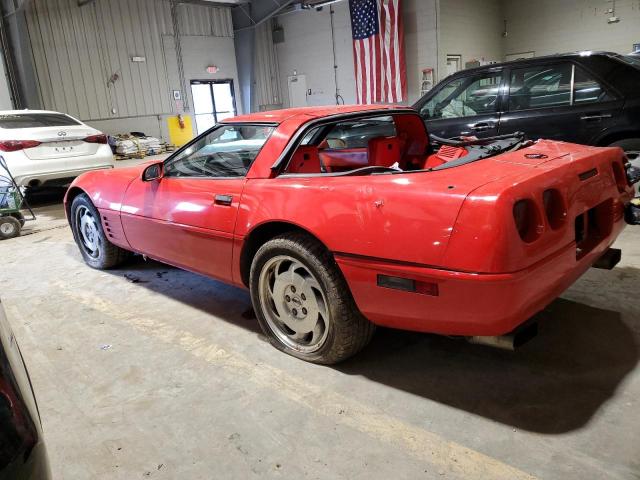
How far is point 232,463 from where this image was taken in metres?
1.97

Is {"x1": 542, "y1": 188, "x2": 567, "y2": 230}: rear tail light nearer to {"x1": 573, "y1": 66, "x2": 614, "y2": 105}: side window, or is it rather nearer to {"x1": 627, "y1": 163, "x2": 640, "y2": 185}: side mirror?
{"x1": 627, "y1": 163, "x2": 640, "y2": 185}: side mirror

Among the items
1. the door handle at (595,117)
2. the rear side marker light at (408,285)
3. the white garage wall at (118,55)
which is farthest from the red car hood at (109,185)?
the white garage wall at (118,55)

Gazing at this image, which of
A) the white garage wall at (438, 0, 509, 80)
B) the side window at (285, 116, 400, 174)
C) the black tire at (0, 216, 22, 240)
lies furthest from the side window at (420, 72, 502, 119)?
the white garage wall at (438, 0, 509, 80)

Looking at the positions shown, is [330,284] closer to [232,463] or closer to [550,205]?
[232,463]

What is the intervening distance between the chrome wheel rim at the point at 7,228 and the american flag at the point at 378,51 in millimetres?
10033

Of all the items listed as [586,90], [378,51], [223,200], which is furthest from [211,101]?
[223,200]

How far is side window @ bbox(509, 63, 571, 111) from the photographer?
16.2ft

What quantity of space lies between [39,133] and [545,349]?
7.33m

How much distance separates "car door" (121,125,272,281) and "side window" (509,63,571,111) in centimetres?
325

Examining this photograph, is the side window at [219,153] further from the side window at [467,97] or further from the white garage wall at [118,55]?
the white garage wall at [118,55]

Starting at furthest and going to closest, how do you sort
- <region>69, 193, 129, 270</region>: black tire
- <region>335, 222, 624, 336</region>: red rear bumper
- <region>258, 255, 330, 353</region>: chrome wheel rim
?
<region>69, 193, 129, 270</region>: black tire, <region>258, 255, 330, 353</region>: chrome wheel rim, <region>335, 222, 624, 336</region>: red rear bumper

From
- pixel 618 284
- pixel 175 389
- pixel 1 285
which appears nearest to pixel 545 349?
pixel 618 284

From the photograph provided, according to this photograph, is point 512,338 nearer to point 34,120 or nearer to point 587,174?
point 587,174

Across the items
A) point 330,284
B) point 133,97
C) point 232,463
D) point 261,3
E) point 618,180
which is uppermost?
point 261,3
